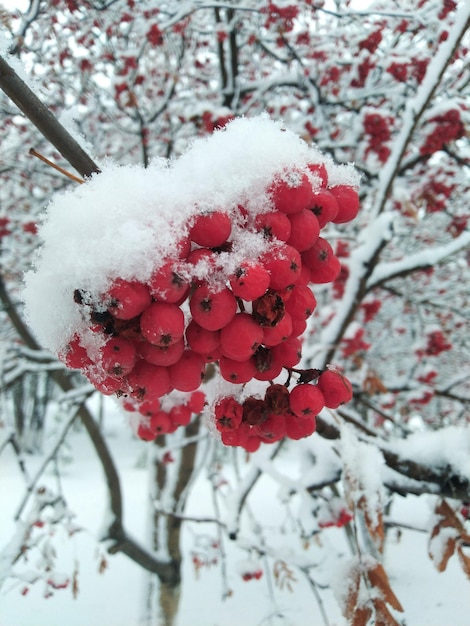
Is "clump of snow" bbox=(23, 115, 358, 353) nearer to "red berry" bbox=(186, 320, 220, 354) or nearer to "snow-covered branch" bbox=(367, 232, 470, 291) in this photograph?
"red berry" bbox=(186, 320, 220, 354)

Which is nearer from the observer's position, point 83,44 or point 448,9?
point 448,9

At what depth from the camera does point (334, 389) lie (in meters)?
1.06

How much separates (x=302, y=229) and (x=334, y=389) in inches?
16.5

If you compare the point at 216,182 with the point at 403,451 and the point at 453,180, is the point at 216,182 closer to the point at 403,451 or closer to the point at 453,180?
the point at 403,451

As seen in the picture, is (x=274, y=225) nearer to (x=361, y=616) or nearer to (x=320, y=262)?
(x=320, y=262)

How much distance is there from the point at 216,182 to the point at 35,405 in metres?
17.0

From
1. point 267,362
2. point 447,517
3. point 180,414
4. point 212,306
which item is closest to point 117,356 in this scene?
point 212,306

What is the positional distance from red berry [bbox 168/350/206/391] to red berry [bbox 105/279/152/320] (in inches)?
6.7

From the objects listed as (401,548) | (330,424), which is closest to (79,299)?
(330,424)

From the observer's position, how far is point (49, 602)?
4.81 m

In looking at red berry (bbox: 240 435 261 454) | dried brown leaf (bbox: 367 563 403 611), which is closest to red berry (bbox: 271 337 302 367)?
red berry (bbox: 240 435 261 454)

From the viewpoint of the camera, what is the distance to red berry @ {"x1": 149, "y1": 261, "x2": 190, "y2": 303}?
792 mm

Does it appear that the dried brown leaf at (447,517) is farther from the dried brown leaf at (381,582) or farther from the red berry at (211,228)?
the red berry at (211,228)

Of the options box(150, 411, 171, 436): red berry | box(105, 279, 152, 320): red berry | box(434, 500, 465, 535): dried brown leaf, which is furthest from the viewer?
box(150, 411, 171, 436): red berry
